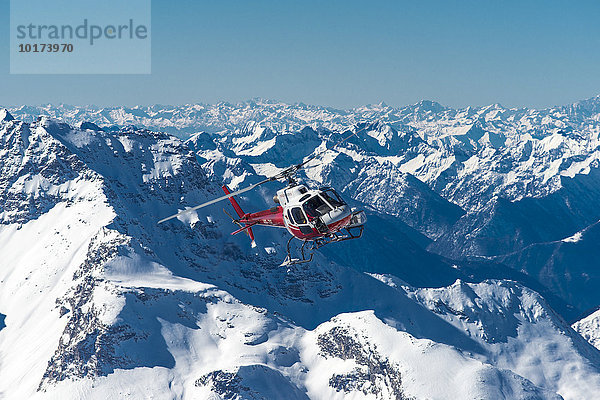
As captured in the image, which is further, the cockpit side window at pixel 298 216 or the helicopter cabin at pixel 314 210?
the cockpit side window at pixel 298 216

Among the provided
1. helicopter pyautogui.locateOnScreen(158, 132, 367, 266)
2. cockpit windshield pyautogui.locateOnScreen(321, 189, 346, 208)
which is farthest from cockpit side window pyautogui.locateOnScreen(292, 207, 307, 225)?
cockpit windshield pyautogui.locateOnScreen(321, 189, 346, 208)

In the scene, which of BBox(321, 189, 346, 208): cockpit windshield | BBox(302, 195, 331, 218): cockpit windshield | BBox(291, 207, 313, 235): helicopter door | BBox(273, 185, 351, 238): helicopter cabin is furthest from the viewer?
BBox(291, 207, 313, 235): helicopter door

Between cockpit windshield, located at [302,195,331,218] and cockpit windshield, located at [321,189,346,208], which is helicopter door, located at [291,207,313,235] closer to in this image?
cockpit windshield, located at [302,195,331,218]

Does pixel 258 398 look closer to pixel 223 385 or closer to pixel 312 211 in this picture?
pixel 223 385

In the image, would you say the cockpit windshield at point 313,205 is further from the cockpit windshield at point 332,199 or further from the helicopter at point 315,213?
the cockpit windshield at point 332,199

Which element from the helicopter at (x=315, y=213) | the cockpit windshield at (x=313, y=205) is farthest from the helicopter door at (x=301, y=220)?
the cockpit windshield at (x=313, y=205)

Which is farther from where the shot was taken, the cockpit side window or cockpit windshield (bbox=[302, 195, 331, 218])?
the cockpit side window

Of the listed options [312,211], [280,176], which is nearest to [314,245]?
[312,211]

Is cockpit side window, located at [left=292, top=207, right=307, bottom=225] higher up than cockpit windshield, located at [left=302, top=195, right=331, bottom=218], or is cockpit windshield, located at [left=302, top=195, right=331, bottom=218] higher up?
cockpit windshield, located at [left=302, top=195, right=331, bottom=218]
